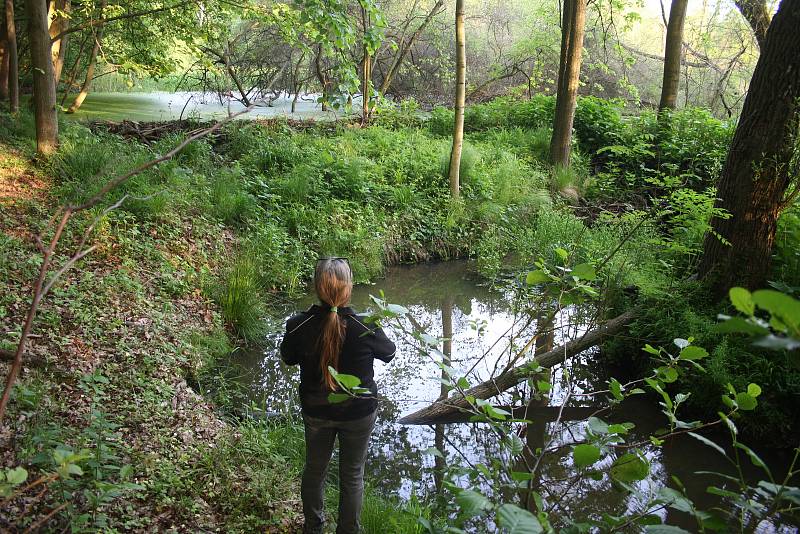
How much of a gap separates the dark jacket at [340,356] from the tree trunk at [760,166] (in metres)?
3.91

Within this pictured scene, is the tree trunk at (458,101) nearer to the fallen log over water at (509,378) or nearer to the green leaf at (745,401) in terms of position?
the fallen log over water at (509,378)

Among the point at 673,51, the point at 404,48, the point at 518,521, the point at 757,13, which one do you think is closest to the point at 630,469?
the point at 518,521

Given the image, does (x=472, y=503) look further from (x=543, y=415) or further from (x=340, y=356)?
(x=543, y=415)

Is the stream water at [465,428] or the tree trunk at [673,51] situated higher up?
the tree trunk at [673,51]

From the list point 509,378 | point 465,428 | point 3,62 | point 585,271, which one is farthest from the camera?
point 3,62

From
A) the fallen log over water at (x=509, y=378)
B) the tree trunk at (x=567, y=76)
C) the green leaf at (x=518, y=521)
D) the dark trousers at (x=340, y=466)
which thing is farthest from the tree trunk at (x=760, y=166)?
the tree trunk at (x=567, y=76)

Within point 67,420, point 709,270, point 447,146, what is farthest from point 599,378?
point 447,146

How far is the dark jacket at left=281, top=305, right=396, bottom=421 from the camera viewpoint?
334 cm

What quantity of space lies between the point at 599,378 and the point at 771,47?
3454mm

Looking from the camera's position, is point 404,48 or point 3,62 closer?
point 3,62

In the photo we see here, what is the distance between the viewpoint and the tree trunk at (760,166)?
517 cm

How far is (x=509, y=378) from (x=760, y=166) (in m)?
2.93

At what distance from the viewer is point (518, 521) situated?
1471 millimetres

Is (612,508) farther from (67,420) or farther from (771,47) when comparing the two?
(771,47)
